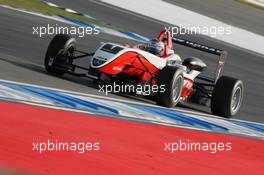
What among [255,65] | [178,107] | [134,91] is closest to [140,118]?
[134,91]

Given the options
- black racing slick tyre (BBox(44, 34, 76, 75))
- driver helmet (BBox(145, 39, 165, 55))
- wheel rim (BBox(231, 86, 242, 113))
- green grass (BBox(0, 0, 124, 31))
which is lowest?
wheel rim (BBox(231, 86, 242, 113))

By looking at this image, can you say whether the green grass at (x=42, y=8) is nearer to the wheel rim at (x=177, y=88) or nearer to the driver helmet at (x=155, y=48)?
the driver helmet at (x=155, y=48)

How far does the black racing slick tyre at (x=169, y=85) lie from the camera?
476 inches

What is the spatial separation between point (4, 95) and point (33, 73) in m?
2.58

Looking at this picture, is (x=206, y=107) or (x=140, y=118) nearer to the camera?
(x=140, y=118)

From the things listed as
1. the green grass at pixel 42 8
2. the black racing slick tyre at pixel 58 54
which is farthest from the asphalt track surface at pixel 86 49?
the green grass at pixel 42 8

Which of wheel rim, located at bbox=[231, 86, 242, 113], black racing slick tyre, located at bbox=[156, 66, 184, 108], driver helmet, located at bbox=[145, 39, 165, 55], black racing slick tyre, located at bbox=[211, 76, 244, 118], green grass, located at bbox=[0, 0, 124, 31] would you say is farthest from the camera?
green grass, located at bbox=[0, 0, 124, 31]

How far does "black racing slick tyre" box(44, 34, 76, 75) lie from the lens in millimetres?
12922

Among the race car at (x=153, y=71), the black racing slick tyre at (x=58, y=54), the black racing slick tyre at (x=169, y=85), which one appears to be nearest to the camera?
the black racing slick tyre at (x=169, y=85)

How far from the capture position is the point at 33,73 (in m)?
12.9

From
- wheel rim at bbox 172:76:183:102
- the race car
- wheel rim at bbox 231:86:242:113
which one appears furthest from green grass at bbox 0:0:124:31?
wheel rim at bbox 172:76:183:102

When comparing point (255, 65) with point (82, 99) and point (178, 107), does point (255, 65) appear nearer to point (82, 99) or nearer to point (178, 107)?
point (178, 107)

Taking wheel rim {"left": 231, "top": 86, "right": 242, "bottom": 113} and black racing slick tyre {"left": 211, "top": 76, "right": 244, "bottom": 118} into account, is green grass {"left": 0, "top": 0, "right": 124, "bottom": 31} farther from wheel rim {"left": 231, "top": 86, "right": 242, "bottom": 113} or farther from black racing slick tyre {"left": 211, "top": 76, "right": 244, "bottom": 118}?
black racing slick tyre {"left": 211, "top": 76, "right": 244, "bottom": 118}

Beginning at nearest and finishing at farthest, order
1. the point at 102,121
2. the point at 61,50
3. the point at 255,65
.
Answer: the point at 102,121 < the point at 61,50 < the point at 255,65
